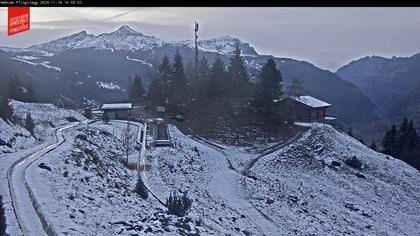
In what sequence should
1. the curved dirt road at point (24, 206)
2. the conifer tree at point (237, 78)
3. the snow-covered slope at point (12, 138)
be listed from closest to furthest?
the curved dirt road at point (24, 206) → the snow-covered slope at point (12, 138) → the conifer tree at point (237, 78)

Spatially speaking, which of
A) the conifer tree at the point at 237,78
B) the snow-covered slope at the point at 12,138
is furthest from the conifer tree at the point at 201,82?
the snow-covered slope at the point at 12,138

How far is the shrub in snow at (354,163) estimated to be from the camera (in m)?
34.3

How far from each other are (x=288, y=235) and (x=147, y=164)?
40.3ft

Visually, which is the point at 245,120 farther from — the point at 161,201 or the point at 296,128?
the point at 161,201

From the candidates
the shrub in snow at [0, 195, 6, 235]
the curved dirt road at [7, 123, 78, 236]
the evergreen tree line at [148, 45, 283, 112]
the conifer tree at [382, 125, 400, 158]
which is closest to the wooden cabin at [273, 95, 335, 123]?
the evergreen tree line at [148, 45, 283, 112]

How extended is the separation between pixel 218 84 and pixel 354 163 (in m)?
22.0

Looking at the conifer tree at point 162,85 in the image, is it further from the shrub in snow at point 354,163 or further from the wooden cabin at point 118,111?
the shrub in snow at point 354,163

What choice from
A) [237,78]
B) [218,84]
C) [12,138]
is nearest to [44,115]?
[12,138]

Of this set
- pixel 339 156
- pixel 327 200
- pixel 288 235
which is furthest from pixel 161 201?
pixel 339 156

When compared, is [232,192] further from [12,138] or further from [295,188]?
[12,138]

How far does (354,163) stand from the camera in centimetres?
3453

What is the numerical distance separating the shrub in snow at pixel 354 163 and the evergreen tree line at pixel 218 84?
14.2m

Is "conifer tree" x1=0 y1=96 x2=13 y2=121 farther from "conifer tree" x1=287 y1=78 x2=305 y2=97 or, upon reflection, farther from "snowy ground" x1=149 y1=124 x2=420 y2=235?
"conifer tree" x1=287 y1=78 x2=305 y2=97

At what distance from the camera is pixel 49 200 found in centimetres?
1298
